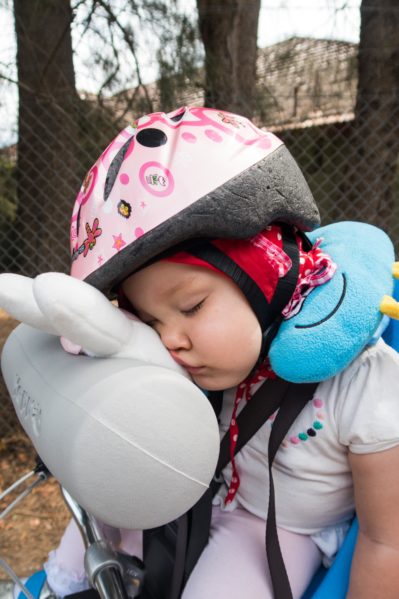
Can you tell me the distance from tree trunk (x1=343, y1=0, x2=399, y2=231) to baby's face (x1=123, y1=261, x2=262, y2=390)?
9.73ft

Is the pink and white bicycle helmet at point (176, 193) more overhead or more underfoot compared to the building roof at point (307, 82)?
more overhead

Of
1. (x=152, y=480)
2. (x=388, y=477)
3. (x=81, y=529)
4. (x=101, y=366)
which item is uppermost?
(x=101, y=366)

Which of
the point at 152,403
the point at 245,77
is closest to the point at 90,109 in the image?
the point at 245,77

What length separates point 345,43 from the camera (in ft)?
11.7

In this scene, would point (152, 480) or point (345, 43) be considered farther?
point (345, 43)

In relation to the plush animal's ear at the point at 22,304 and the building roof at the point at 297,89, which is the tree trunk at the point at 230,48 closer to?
the building roof at the point at 297,89

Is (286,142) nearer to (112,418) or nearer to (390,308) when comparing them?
(390,308)

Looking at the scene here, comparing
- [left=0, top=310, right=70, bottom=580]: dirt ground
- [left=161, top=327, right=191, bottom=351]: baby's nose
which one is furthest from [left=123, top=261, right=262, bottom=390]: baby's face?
[left=0, top=310, right=70, bottom=580]: dirt ground

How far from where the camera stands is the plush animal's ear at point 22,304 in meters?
0.85

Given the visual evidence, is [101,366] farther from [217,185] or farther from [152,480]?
[217,185]

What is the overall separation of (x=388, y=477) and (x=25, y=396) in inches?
24.9

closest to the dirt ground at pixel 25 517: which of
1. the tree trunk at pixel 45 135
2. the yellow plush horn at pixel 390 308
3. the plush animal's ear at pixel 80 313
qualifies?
the tree trunk at pixel 45 135

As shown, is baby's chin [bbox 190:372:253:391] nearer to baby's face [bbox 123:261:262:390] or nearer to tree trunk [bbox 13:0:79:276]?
baby's face [bbox 123:261:262:390]

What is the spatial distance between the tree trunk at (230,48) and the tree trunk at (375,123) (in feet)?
2.36
